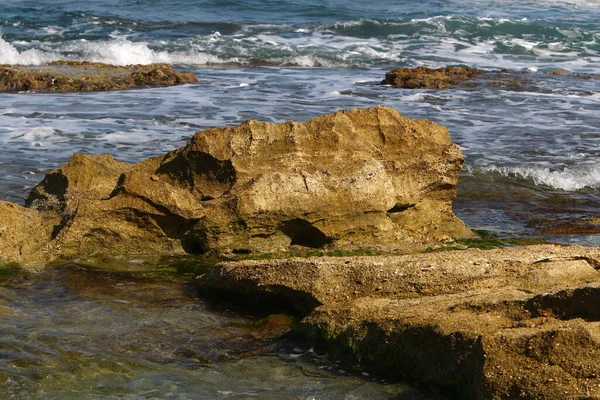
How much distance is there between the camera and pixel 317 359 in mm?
4188

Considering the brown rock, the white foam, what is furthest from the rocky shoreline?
the brown rock

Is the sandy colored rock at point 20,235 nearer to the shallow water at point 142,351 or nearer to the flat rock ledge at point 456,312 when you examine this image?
the shallow water at point 142,351

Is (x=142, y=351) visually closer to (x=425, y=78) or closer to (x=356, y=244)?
(x=356, y=244)

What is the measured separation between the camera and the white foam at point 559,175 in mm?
8922

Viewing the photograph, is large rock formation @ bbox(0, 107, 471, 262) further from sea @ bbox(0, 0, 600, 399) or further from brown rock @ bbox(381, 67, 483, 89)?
brown rock @ bbox(381, 67, 483, 89)

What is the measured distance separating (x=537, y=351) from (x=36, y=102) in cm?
1149

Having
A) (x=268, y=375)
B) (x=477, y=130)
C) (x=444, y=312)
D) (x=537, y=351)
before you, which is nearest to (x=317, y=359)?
(x=268, y=375)

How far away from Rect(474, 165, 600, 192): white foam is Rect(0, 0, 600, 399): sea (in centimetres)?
2

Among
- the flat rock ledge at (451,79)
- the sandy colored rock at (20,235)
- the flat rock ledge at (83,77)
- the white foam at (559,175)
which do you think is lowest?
the white foam at (559,175)

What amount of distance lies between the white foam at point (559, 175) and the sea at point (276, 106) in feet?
0.08

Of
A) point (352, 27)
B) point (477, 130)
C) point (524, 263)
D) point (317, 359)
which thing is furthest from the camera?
point (352, 27)

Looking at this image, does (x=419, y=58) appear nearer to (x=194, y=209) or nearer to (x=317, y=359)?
(x=194, y=209)

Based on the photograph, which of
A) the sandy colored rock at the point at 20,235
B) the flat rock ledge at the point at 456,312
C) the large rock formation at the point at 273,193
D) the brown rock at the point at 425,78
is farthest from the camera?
the brown rock at the point at 425,78

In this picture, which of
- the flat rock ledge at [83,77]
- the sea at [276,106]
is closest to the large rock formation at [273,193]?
the sea at [276,106]
